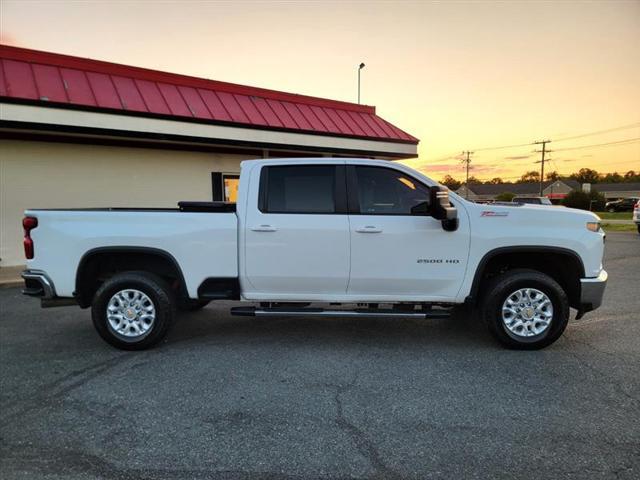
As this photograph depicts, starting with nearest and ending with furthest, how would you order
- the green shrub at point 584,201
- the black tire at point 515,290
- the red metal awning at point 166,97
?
the black tire at point 515,290 → the red metal awning at point 166,97 → the green shrub at point 584,201

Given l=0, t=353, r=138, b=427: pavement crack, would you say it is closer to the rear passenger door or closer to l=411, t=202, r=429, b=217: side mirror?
the rear passenger door

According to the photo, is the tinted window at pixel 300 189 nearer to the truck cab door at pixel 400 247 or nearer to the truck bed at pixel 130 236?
the truck cab door at pixel 400 247

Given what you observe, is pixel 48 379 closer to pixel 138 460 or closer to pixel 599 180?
pixel 138 460

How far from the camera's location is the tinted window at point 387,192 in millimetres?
4660

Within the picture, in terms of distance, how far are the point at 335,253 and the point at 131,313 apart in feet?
7.78

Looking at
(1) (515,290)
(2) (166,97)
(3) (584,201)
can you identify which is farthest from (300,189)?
(3) (584,201)

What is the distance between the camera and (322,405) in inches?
134

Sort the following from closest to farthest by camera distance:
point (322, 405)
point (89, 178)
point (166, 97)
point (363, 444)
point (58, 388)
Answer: point (363, 444), point (322, 405), point (58, 388), point (89, 178), point (166, 97)

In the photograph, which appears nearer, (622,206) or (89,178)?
(89,178)

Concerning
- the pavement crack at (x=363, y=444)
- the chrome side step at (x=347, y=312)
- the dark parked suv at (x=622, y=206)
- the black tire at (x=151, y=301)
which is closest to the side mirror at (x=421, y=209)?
the chrome side step at (x=347, y=312)

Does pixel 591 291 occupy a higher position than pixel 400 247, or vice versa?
pixel 400 247

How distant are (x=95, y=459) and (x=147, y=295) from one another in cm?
214

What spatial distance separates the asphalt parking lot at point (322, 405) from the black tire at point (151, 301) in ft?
0.54

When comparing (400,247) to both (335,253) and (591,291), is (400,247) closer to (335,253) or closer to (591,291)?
(335,253)
